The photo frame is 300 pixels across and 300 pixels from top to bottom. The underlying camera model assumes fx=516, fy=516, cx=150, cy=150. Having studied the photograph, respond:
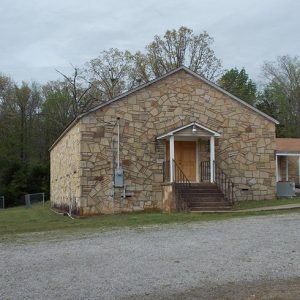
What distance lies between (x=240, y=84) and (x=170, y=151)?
1407 inches

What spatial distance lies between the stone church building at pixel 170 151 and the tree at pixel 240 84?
2872 centimetres

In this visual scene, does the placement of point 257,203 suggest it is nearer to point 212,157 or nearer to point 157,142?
point 212,157

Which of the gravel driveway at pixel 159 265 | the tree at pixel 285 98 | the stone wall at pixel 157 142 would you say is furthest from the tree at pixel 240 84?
the gravel driveway at pixel 159 265

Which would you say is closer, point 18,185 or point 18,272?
point 18,272

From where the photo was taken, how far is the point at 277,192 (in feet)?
83.5

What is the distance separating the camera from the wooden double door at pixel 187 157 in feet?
75.6

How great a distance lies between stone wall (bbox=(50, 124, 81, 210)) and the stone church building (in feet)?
0.28

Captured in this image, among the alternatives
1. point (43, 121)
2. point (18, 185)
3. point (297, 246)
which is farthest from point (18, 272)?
point (43, 121)

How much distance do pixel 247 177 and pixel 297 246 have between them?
13.5m

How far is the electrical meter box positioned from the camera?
70.3 ft

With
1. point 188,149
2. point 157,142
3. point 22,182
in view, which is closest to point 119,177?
point 157,142

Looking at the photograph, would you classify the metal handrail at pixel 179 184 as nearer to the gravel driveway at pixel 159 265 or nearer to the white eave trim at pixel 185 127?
the white eave trim at pixel 185 127

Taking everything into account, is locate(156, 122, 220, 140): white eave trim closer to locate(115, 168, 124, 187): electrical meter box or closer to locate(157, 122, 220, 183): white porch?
locate(157, 122, 220, 183): white porch

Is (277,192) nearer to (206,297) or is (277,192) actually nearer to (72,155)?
(72,155)
